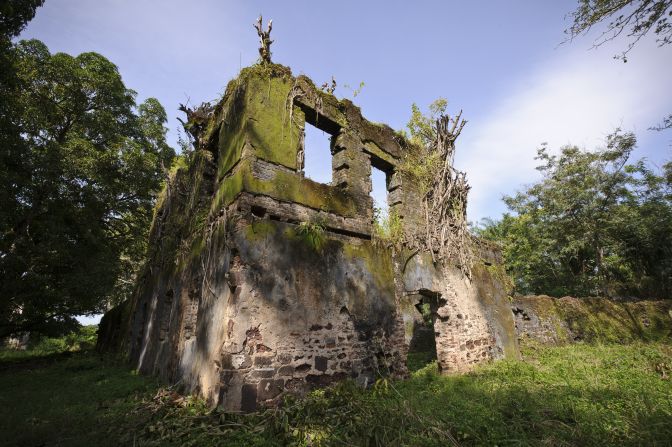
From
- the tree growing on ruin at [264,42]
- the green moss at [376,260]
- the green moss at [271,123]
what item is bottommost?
the green moss at [376,260]

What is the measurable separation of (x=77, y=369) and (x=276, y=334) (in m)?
8.89

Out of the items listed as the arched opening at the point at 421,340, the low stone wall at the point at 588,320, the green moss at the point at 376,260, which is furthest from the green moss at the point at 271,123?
the low stone wall at the point at 588,320

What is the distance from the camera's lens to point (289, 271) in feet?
17.9

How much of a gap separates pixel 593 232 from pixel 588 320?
354 inches

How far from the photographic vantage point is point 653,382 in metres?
5.92

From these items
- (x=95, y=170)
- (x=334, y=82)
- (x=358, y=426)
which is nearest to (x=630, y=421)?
(x=358, y=426)

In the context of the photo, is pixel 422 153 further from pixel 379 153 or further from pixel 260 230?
pixel 260 230

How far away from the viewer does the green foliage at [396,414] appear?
364 centimetres

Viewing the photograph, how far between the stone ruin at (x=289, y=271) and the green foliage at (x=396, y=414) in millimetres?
501

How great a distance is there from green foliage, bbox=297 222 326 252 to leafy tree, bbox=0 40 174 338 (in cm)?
837

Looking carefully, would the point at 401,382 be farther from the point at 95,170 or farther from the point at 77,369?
the point at 95,170

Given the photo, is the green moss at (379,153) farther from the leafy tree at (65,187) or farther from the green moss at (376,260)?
the leafy tree at (65,187)

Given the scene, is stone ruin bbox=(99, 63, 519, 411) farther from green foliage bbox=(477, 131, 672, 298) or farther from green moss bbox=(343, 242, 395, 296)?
green foliage bbox=(477, 131, 672, 298)

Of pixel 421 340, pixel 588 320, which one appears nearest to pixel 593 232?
pixel 588 320
